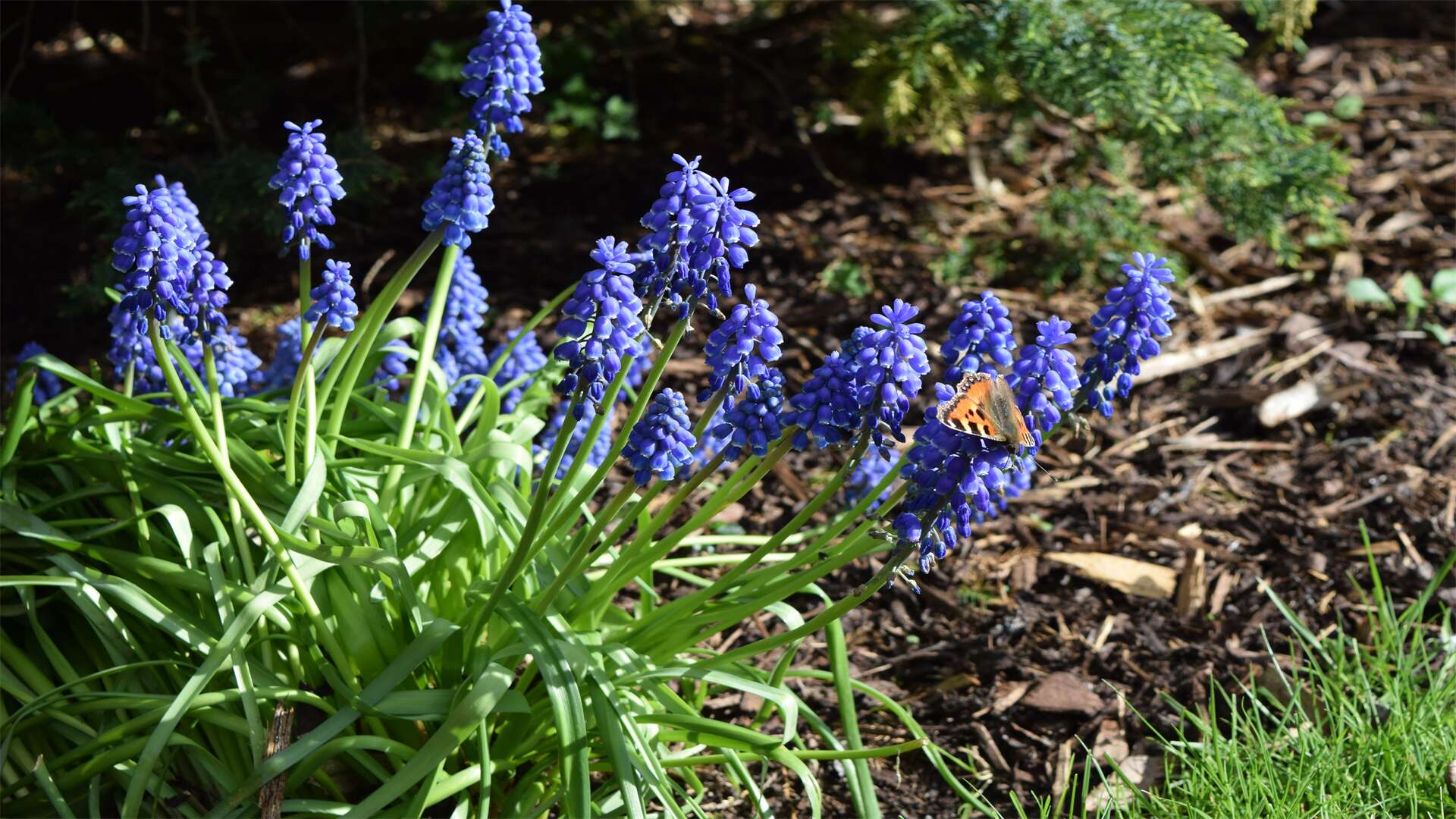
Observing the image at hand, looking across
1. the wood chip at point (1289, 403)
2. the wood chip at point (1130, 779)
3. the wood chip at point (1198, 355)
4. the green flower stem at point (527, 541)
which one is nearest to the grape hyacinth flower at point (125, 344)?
the green flower stem at point (527, 541)

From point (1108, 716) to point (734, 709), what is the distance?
3.48 ft

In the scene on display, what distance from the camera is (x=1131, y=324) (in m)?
2.63

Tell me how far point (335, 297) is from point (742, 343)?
969 millimetres

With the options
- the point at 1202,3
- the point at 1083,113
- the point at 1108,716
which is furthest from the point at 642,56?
the point at 1108,716

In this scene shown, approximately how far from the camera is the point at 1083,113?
16.5 feet

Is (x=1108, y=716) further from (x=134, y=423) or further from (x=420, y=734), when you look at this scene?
(x=134, y=423)

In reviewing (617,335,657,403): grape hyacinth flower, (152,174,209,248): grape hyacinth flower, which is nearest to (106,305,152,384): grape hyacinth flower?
(152,174,209,248): grape hyacinth flower

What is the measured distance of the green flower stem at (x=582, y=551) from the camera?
8.62 ft

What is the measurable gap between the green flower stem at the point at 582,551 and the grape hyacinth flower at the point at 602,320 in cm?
30

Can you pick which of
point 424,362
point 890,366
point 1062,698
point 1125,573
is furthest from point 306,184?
point 1125,573

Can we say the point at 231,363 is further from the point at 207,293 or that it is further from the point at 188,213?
the point at 207,293

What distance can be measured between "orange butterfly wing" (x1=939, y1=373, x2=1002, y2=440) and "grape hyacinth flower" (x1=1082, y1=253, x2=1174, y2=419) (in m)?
0.49

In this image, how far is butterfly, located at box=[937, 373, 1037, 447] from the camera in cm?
207

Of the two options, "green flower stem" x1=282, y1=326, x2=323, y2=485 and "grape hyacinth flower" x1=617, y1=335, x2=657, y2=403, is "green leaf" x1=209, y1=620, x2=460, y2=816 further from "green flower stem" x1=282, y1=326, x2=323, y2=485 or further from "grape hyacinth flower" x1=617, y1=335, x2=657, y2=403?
"grape hyacinth flower" x1=617, y1=335, x2=657, y2=403
